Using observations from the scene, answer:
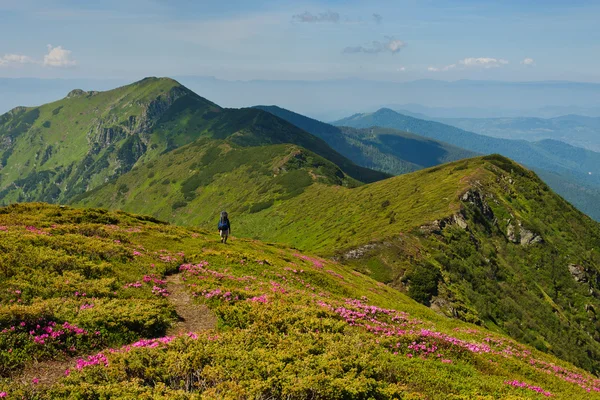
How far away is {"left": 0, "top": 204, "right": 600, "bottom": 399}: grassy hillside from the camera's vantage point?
14664mm

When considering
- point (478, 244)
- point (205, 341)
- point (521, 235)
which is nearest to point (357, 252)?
point (478, 244)

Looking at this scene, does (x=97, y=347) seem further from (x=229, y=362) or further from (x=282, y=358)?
(x=282, y=358)

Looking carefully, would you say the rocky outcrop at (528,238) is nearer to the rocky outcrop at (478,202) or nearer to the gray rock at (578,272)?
the rocky outcrop at (478,202)

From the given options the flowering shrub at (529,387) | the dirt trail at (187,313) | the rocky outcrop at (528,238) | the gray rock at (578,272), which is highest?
the dirt trail at (187,313)

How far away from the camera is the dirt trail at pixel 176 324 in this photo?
15.2 metres

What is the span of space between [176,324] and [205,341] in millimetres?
5884

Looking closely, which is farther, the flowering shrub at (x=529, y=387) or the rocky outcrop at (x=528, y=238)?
the rocky outcrop at (x=528, y=238)

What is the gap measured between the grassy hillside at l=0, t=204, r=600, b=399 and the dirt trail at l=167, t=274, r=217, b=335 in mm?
144

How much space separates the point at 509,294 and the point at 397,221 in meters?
36.8

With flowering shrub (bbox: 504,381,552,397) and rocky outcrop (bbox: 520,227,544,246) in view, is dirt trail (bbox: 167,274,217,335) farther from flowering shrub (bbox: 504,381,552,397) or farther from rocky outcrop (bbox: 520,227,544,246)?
rocky outcrop (bbox: 520,227,544,246)

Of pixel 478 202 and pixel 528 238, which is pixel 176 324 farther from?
pixel 528 238

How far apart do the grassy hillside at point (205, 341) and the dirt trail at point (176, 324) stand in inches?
3.1

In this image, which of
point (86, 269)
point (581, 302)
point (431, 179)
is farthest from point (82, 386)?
point (431, 179)

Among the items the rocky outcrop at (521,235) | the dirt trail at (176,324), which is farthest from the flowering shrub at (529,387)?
the rocky outcrop at (521,235)
